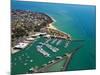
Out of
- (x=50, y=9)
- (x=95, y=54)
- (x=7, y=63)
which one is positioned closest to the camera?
(x=7, y=63)

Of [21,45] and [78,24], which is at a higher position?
[78,24]

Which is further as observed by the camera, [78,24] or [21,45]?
[78,24]

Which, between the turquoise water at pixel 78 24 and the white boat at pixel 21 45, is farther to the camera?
the turquoise water at pixel 78 24

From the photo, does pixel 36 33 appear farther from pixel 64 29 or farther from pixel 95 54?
pixel 95 54

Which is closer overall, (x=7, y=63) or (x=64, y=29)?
(x=7, y=63)

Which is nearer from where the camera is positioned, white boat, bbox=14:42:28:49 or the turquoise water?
white boat, bbox=14:42:28:49

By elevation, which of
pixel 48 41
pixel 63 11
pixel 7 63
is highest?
pixel 63 11

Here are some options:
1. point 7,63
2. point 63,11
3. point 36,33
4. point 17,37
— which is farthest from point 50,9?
point 7,63

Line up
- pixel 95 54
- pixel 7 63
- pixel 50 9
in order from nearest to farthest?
pixel 7 63 → pixel 50 9 → pixel 95 54
